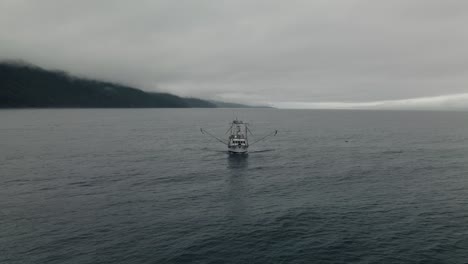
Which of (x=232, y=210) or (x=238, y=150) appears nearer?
(x=232, y=210)

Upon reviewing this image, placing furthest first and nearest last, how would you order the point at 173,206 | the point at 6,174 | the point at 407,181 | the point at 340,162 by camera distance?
the point at 340,162, the point at 6,174, the point at 407,181, the point at 173,206

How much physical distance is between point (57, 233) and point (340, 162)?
93.6m

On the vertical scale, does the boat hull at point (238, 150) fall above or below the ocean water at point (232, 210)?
above

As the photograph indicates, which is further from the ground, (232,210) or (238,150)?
(238,150)

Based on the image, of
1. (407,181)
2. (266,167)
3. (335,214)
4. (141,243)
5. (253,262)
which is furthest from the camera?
(266,167)

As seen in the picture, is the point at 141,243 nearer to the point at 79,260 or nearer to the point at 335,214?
the point at 79,260

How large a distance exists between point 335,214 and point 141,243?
121 ft

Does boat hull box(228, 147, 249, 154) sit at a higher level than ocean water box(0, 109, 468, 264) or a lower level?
higher

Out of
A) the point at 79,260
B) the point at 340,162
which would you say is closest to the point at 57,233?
the point at 79,260

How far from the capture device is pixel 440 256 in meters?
42.8

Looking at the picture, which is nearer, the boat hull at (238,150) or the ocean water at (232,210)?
the ocean water at (232,210)

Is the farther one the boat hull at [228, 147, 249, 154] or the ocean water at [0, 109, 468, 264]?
the boat hull at [228, 147, 249, 154]

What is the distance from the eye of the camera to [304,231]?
169 ft

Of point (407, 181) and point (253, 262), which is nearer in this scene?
point (253, 262)
